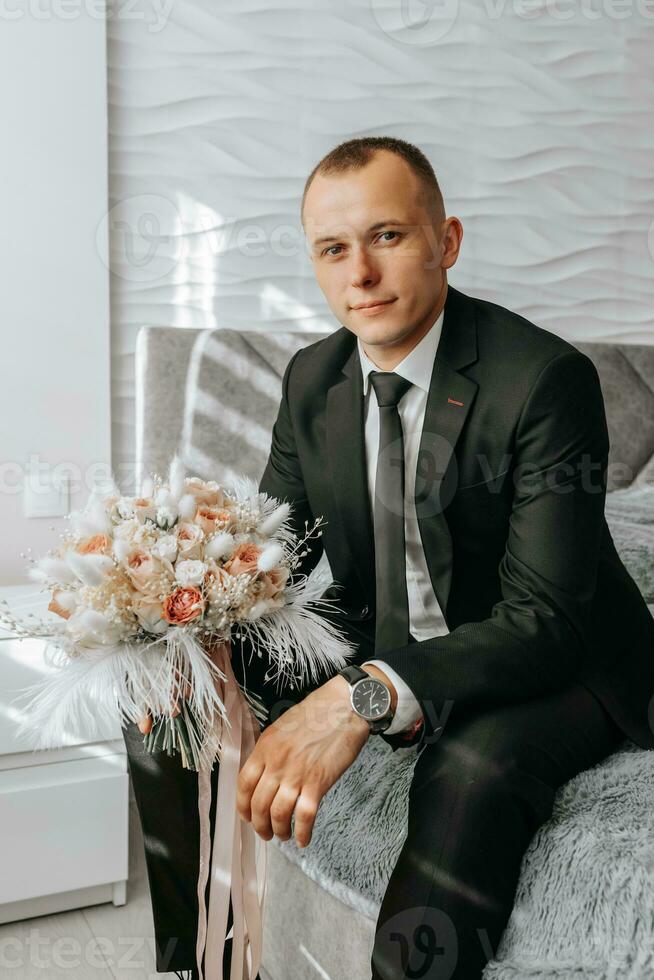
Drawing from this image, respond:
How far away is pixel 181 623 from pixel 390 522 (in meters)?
0.42

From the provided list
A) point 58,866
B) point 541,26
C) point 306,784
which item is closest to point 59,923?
point 58,866

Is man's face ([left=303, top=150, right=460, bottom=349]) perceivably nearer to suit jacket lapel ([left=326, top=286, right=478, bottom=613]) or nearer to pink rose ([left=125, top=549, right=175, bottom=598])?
suit jacket lapel ([left=326, top=286, right=478, bottom=613])

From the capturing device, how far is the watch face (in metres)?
1.09

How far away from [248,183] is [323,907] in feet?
5.85

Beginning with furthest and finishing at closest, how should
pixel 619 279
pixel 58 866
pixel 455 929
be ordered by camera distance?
pixel 619 279, pixel 58 866, pixel 455 929

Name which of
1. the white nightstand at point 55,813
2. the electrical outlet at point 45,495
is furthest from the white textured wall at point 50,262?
the white nightstand at point 55,813

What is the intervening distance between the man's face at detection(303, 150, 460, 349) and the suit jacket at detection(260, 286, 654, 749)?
0.34 feet

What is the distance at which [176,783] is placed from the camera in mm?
1285

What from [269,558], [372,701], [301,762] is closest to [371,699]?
[372,701]

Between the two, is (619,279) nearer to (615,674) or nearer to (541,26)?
(541,26)

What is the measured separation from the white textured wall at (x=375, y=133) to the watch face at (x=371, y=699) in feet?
4.39

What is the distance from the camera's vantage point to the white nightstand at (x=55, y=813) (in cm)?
173

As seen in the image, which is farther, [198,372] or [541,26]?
[541,26]

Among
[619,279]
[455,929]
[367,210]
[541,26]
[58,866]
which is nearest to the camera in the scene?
[455,929]
